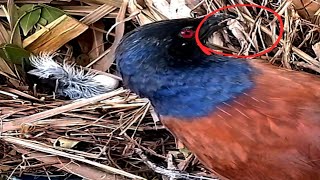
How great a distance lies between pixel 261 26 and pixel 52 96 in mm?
454

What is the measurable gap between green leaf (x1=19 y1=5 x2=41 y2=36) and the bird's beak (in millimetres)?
414

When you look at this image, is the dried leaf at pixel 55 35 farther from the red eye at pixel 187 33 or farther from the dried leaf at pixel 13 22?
the red eye at pixel 187 33

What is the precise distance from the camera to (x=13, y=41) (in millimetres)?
1718

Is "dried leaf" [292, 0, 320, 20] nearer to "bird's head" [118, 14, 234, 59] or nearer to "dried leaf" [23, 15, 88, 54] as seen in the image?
"bird's head" [118, 14, 234, 59]

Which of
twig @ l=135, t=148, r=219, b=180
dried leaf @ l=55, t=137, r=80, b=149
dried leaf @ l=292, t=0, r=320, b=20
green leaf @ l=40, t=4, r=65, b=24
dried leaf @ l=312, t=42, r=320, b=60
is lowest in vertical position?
twig @ l=135, t=148, r=219, b=180

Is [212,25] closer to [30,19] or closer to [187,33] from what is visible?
[187,33]

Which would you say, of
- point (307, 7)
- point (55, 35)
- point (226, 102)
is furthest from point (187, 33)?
point (55, 35)

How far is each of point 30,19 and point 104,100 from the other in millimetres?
241

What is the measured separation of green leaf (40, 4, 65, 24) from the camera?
1.72 meters

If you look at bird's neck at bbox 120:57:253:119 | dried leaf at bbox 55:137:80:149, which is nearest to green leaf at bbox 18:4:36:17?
dried leaf at bbox 55:137:80:149

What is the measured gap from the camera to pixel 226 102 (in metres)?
1.37

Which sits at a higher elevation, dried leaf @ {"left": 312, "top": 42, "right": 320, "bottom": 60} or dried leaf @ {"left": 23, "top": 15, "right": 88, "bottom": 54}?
dried leaf @ {"left": 312, "top": 42, "right": 320, "bottom": 60}

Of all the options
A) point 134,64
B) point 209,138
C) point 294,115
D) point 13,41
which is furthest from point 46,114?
point 294,115

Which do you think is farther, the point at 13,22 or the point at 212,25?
the point at 13,22
